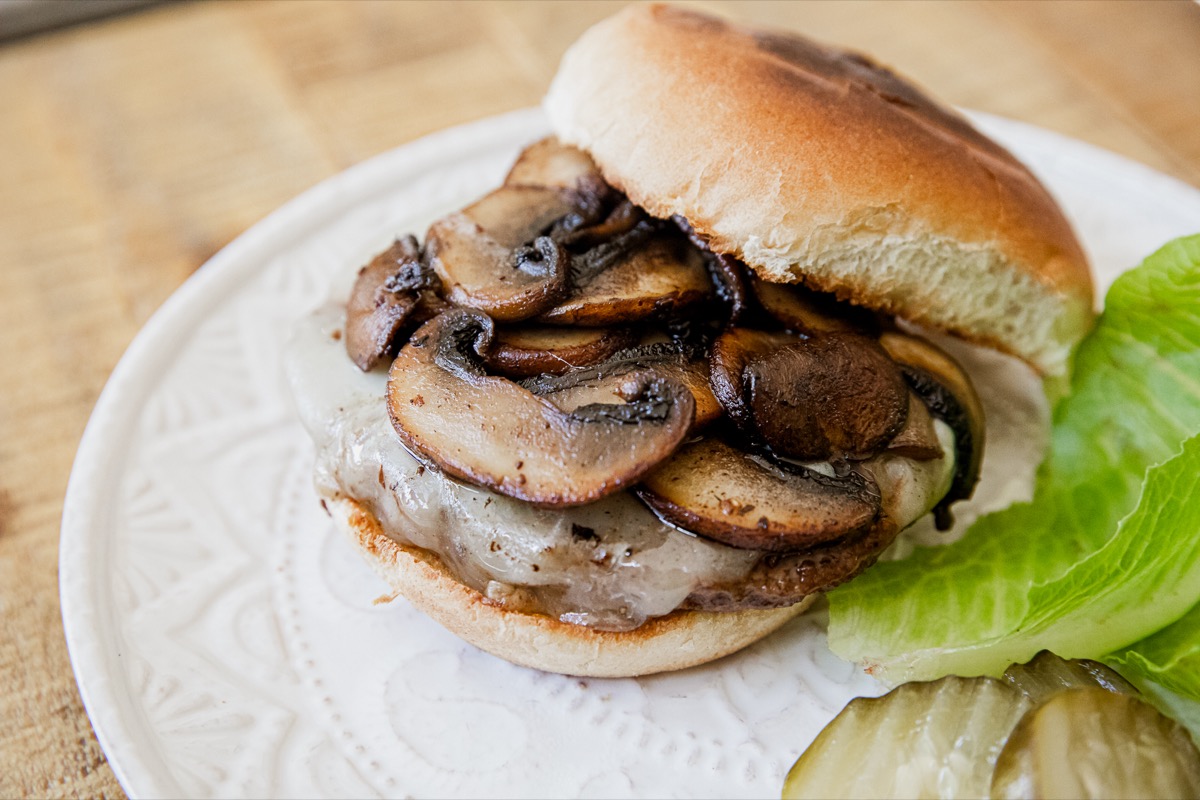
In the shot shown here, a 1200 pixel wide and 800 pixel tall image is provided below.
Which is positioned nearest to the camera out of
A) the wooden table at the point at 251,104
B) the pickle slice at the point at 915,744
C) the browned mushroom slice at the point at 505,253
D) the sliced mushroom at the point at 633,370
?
the pickle slice at the point at 915,744

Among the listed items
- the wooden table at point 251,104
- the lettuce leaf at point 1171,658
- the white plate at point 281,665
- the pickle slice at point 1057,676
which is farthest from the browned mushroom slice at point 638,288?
the wooden table at point 251,104

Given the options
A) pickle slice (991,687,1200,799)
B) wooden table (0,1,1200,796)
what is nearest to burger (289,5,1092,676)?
pickle slice (991,687,1200,799)

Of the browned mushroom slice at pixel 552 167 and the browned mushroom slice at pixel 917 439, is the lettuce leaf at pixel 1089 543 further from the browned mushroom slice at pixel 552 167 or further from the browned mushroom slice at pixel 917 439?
the browned mushroom slice at pixel 552 167

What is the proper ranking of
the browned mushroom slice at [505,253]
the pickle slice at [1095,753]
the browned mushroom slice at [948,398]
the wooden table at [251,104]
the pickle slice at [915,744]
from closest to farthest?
1. the pickle slice at [1095,753]
2. the pickle slice at [915,744]
3. the browned mushroom slice at [505,253]
4. the browned mushroom slice at [948,398]
5. the wooden table at [251,104]

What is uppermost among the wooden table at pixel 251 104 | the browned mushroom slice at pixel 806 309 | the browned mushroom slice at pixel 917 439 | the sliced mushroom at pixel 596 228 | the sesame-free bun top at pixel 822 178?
the sesame-free bun top at pixel 822 178

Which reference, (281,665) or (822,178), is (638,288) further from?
(281,665)

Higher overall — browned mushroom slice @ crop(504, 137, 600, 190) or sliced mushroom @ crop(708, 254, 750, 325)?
sliced mushroom @ crop(708, 254, 750, 325)

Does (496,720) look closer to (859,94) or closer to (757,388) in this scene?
(757,388)

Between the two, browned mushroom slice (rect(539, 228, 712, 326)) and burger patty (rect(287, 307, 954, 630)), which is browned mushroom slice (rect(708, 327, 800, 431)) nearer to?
browned mushroom slice (rect(539, 228, 712, 326))

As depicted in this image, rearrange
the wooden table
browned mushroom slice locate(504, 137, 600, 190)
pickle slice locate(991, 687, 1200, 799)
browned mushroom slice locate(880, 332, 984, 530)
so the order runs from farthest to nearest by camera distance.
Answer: the wooden table, browned mushroom slice locate(504, 137, 600, 190), browned mushroom slice locate(880, 332, 984, 530), pickle slice locate(991, 687, 1200, 799)
